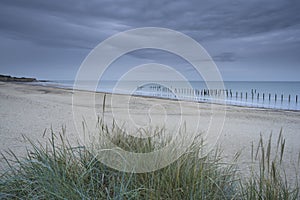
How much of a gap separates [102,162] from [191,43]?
1.98 meters

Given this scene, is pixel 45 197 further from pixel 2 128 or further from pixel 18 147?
pixel 2 128

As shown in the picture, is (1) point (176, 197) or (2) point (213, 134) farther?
(2) point (213, 134)

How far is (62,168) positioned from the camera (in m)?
2.44

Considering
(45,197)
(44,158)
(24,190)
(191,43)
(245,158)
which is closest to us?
(45,197)

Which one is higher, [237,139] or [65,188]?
[65,188]

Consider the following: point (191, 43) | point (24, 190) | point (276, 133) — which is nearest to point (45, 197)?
point (24, 190)

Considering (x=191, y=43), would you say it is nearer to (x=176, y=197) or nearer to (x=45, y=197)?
(x=176, y=197)

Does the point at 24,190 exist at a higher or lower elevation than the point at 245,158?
higher

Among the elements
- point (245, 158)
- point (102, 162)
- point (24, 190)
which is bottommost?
point (245, 158)

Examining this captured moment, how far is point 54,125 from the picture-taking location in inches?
305

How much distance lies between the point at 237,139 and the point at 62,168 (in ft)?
19.1

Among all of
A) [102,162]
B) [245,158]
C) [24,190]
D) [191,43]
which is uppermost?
[191,43]

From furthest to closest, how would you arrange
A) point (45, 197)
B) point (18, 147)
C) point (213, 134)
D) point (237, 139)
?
point (213, 134) → point (237, 139) → point (18, 147) → point (45, 197)

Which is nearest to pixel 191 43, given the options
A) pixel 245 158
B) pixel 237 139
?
pixel 245 158
